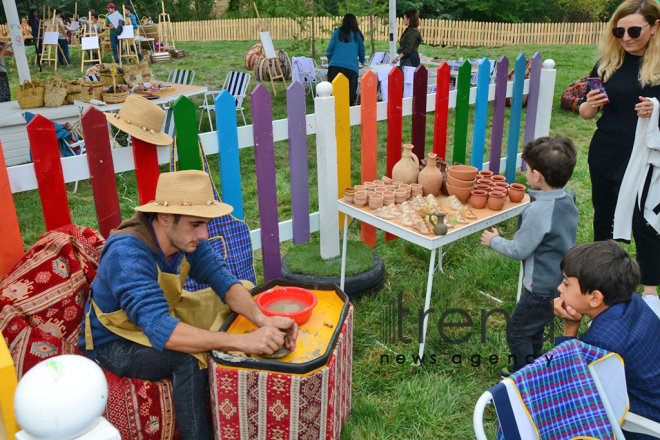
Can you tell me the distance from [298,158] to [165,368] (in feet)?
6.10

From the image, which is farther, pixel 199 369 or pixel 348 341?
pixel 348 341

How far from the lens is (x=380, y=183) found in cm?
369

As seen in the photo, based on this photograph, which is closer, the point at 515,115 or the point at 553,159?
the point at 553,159

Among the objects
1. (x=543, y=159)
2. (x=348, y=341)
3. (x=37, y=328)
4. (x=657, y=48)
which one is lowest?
(x=348, y=341)

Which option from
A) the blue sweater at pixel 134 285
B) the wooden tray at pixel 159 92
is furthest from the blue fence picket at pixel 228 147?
the wooden tray at pixel 159 92

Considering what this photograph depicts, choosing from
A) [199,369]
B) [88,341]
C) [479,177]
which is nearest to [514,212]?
[479,177]

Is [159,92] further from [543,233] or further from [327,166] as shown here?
[543,233]

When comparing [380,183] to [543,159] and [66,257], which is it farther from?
[66,257]

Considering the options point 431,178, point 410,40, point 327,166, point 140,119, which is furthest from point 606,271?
point 410,40

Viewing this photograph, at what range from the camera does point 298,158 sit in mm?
3754

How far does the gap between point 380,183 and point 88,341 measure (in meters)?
2.12

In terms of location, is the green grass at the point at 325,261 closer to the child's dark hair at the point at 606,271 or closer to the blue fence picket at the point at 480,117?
the blue fence picket at the point at 480,117

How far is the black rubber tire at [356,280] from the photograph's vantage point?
3727 mm

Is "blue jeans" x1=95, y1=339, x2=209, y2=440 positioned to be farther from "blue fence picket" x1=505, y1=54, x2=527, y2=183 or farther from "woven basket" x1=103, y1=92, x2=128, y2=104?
"woven basket" x1=103, y1=92, x2=128, y2=104
